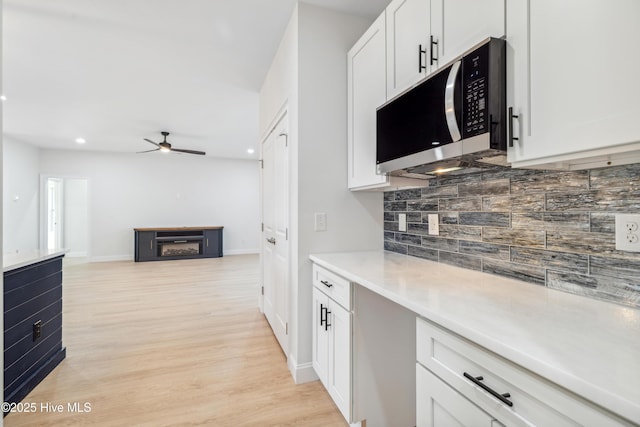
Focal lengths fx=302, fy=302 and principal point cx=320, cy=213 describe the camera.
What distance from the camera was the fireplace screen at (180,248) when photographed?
23.4 ft

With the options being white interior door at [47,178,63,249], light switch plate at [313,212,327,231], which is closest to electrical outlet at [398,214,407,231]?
light switch plate at [313,212,327,231]

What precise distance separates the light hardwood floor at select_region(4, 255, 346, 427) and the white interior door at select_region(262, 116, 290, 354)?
0.26 metres

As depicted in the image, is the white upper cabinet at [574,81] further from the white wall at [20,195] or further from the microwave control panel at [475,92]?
the white wall at [20,195]

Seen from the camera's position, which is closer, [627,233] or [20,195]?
[627,233]

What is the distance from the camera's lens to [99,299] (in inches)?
159

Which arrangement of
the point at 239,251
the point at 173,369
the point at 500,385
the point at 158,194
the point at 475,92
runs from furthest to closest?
the point at 239,251
the point at 158,194
the point at 173,369
the point at 475,92
the point at 500,385

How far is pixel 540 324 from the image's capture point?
834mm

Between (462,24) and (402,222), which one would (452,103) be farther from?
(402,222)

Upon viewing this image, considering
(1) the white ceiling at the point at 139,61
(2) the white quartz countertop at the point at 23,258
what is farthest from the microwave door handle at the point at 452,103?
(2) the white quartz countertop at the point at 23,258

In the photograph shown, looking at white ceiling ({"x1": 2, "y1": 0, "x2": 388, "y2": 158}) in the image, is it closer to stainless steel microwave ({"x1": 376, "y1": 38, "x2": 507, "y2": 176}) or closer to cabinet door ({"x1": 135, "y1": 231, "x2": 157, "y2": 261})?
stainless steel microwave ({"x1": 376, "y1": 38, "x2": 507, "y2": 176})

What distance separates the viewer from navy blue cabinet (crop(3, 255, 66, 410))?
1.86 meters

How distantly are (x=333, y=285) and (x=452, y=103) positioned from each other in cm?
109

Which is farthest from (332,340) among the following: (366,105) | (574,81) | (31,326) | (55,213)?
(55,213)

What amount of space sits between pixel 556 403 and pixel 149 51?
3463 millimetres
